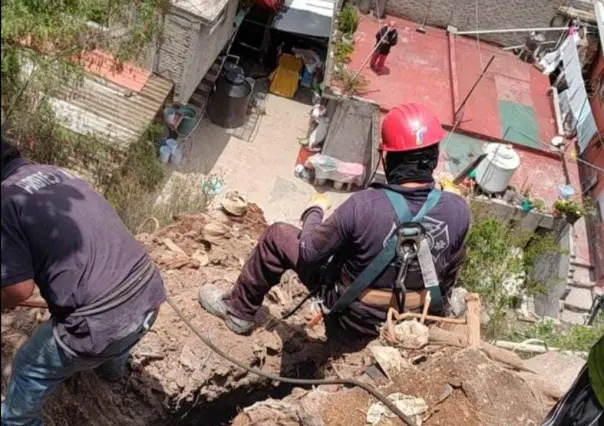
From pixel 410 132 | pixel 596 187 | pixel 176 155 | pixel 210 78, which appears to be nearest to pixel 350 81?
pixel 210 78

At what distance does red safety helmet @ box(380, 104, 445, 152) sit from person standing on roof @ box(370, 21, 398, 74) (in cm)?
1076

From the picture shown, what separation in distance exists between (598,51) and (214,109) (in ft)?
28.3

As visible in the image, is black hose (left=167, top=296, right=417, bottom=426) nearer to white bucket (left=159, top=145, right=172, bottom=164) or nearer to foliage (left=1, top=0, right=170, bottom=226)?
foliage (left=1, top=0, right=170, bottom=226)

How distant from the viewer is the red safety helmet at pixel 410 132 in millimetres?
5027

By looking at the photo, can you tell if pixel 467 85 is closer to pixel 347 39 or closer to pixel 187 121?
pixel 347 39

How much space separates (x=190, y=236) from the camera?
7.36 metres

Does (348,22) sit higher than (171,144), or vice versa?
(348,22)

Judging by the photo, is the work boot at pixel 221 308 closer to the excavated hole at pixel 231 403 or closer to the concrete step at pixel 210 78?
A: the excavated hole at pixel 231 403

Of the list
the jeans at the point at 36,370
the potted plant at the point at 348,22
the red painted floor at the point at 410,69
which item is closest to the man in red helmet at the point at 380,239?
the jeans at the point at 36,370

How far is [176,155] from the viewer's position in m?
15.2

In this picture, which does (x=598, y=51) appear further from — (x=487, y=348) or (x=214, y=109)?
(x=487, y=348)

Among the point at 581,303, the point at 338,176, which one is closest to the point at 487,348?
the point at 581,303

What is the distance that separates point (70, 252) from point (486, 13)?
15466 mm

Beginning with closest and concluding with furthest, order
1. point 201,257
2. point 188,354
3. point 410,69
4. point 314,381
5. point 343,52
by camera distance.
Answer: point 314,381 → point 188,354 → point 201,257 → point 343,52 → point 410,69
